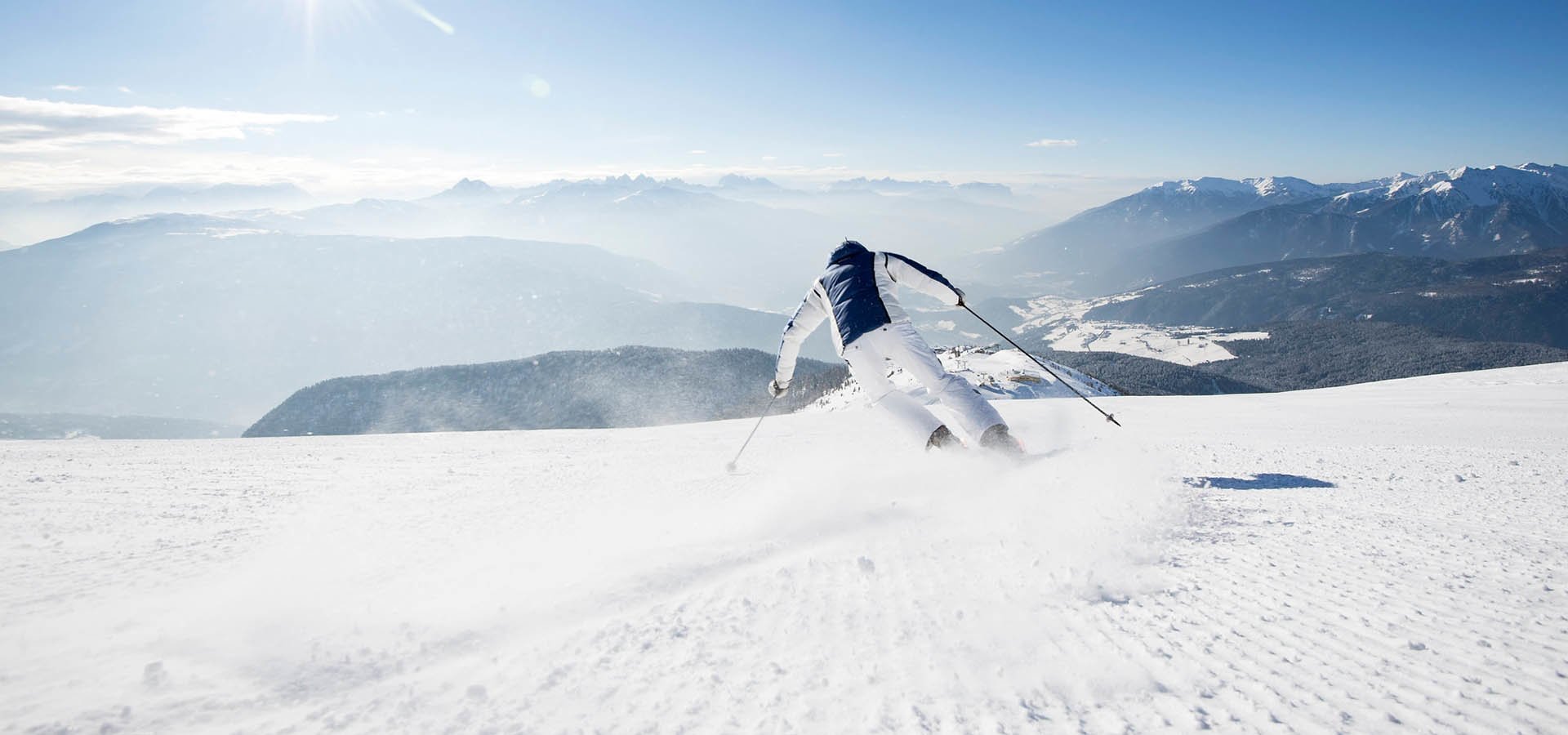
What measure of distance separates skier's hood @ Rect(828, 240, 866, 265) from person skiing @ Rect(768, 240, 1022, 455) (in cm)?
1

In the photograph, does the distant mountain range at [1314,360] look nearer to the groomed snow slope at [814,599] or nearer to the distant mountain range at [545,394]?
the distant mountain range at [545,394]

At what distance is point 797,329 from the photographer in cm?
883

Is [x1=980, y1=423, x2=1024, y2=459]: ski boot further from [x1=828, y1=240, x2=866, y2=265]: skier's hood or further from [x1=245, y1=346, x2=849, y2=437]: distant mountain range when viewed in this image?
[x1=245, y1=346, x2=849, y2=437]: distant mountain range

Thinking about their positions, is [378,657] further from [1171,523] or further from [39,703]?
[1171,523]

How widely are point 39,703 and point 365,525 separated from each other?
10.8 feet

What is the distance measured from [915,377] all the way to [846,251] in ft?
6.39

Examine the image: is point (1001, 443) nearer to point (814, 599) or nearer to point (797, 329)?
point (797, 329)

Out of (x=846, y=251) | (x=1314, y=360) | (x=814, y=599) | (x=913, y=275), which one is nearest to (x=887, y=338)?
(x=913, y=275)

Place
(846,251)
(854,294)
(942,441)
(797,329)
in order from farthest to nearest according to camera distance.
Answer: (797,329), (846,251), (854,294), (942,441)

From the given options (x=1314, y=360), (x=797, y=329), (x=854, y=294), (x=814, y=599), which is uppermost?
(x=854, y=294)

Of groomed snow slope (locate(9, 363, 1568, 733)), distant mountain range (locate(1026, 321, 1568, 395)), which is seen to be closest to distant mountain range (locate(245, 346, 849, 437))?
distant mountain range (locate(1026, 321, 1568, 395))

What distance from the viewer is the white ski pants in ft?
22.9

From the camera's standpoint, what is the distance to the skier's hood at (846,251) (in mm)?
8391

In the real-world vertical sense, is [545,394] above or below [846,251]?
below
